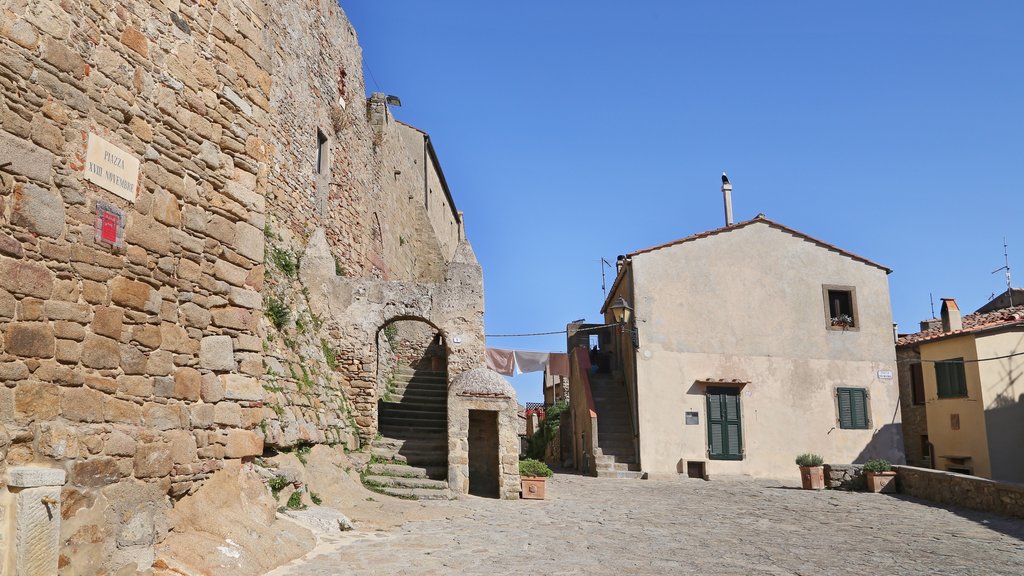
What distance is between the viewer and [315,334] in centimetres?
1473

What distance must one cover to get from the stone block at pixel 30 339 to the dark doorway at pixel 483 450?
10685 millimetres

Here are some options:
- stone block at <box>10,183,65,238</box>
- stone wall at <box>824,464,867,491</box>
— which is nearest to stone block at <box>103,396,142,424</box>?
stone block at <box>10,183,65,238</box>

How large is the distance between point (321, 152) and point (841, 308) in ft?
51.0

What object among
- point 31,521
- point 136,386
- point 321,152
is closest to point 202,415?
point 136,386

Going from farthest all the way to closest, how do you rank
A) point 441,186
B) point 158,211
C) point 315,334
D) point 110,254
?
point 441,186 → point 315,334 → point 158,211 → point 110,254

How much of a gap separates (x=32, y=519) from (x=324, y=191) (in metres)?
12.9

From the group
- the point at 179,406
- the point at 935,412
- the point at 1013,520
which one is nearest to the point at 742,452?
the point at 935,412

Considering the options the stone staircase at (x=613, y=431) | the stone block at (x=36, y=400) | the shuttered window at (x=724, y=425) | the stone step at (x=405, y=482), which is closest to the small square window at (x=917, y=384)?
the shuttered window at (x=724, y=425)

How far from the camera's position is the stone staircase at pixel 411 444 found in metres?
13.8

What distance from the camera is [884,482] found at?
54.4 feet

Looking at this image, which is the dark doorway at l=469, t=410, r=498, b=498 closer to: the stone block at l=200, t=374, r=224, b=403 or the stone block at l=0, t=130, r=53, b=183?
the stone block at l=200, t=374, r=224, b=403

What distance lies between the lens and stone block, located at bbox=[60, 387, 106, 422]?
17.8 feet

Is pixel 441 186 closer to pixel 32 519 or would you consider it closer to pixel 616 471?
pixel 616 471

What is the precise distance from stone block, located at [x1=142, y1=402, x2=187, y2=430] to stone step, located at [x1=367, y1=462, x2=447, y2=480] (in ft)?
25.4
